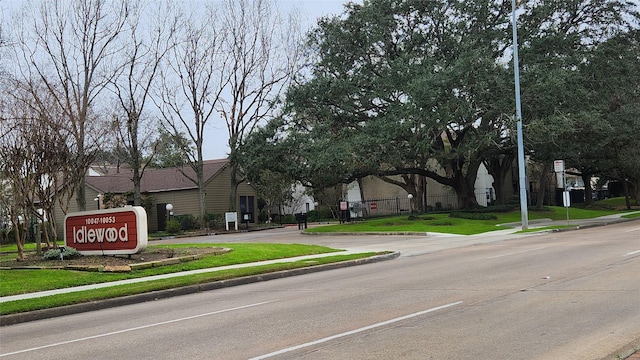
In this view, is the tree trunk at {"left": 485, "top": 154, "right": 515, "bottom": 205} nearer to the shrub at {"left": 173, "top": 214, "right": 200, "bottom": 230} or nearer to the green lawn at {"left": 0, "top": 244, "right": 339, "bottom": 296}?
the shrub at {"left": 173, "top": 214, "right": 200, "bottom": 230}

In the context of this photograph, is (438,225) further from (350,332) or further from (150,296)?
(350,332)

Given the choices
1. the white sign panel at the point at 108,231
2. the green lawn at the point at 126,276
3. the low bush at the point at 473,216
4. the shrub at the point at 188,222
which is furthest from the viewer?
the shrub at the point at 188,222

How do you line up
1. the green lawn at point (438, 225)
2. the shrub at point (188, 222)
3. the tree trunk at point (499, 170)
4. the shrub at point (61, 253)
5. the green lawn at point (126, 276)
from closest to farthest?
the green lawn at point (126, 276) < the shrub at point (61, 253) < the green lawn at point (438, 225) < the tree trunk at point (499, 170) < the shrub at point (188, 222)

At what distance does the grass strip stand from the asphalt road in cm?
70

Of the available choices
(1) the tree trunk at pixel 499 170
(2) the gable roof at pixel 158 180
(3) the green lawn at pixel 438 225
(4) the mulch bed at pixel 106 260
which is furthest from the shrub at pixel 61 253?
(1) the tree trunk at pixel 499 170

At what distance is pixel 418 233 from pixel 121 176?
1319 inches

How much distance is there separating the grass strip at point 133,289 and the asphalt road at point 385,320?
2.30 ft

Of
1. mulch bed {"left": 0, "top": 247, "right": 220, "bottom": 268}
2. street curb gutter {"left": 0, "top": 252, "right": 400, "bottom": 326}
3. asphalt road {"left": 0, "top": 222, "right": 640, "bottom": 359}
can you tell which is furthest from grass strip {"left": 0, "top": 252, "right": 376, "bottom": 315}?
mulch bed {"left": 0, "top": 247, "right": 220, "bottom": 268}

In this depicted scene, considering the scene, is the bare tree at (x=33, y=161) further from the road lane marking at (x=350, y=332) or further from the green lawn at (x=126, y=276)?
the road lane marking at (x=350, y=332)

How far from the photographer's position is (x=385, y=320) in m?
8.86

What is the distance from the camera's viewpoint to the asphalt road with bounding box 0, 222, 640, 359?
719cm

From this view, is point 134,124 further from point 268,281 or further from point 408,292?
point 408,292

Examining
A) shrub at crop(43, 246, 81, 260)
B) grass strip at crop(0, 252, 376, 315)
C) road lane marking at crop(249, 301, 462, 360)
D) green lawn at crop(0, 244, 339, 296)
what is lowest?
road lane marking at crop(249, 301, 462, 360)

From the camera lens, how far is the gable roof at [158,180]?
5194 centimetres
